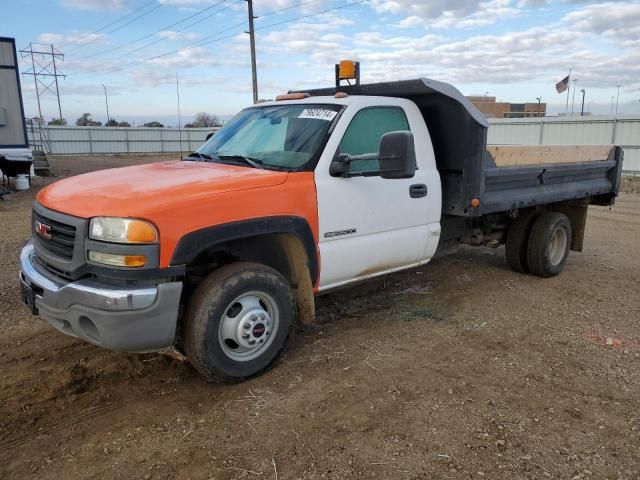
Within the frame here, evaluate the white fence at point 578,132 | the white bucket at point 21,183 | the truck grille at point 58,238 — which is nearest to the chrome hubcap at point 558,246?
the truck grille at point 58,238

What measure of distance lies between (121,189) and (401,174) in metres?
1.88

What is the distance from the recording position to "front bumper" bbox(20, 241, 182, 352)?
307 cm

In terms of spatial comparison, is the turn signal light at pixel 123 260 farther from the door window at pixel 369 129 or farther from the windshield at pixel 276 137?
the door window at pixel 369 129

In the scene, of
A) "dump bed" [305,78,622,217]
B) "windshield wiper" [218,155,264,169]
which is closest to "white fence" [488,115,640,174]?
"dump bed" [305,78,622,217]

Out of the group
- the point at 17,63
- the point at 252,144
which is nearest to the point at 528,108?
the point at 17,63

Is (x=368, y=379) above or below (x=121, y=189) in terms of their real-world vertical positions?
below

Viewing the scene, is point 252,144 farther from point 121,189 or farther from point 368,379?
point 368,379

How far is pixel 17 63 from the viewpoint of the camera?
52.9 feet

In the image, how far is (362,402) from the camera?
350 cm

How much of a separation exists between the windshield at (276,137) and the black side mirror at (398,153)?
584 millimetres

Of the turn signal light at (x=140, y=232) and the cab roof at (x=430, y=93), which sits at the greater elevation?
the cab roof at (x=430, y=93)

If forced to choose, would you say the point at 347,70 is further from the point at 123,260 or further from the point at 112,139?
the point at 112,139

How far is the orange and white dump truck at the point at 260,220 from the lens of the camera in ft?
10.3

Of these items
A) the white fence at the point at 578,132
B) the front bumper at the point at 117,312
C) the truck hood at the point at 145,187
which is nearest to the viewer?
the front bumper at the point at 117,312
